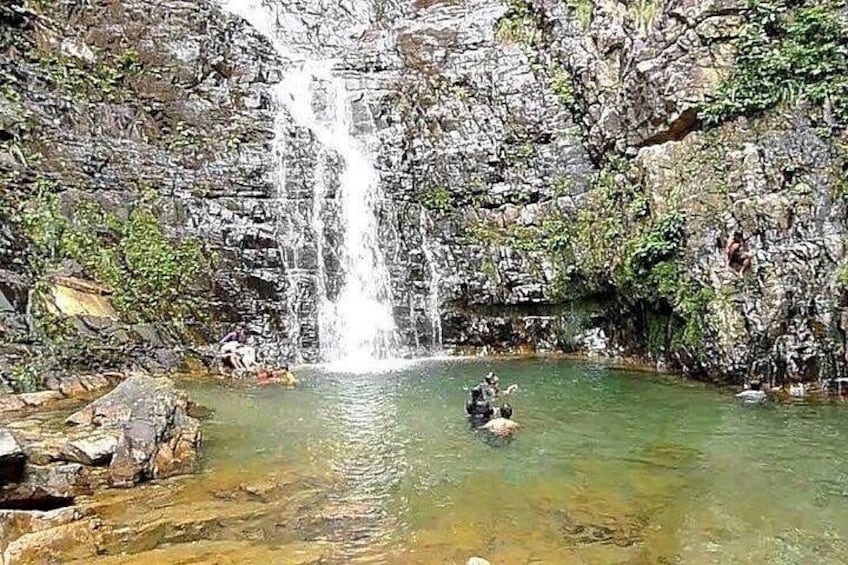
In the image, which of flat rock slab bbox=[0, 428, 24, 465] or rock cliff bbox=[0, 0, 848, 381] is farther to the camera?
rock cliff bbox=[0, 0, 848, 381]

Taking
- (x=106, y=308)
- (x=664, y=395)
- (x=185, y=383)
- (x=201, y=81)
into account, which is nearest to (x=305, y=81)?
(x=201, y=81)

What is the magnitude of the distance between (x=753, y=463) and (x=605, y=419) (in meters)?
3.02

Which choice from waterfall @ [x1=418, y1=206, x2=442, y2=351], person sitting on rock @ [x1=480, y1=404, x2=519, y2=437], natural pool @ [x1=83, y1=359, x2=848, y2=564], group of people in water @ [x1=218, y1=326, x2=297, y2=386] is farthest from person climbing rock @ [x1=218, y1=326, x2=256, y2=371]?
person sitting on rock @ [x1=480, y1=404, x2=519, y2=437]

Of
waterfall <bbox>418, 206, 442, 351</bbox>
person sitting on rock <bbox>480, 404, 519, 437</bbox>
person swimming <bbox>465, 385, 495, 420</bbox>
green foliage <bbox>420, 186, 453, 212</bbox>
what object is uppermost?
green foliage <bbox>420, 186, 453, 212</bbox>

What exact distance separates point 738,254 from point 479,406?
7.58 m

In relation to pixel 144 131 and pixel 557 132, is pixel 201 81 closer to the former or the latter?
pixel 144 131

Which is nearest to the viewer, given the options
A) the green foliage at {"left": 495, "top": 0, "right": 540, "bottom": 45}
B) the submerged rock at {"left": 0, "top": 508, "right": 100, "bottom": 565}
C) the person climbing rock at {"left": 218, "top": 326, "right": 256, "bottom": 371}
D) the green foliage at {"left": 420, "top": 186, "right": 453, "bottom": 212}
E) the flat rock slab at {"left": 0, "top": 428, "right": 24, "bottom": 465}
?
the submerged rock at {"left": 0, "top": 508, "right": 100, "bottom": 565}

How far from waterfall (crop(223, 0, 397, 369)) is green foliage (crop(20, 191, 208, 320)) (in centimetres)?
304

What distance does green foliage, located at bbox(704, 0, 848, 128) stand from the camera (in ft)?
53.7

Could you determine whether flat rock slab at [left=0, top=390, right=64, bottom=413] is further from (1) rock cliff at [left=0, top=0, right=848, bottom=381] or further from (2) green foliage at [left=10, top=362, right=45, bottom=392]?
(1) rock cliff at [left=0, top=0, right=848, bottom=381]

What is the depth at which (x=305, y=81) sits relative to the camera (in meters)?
25.3

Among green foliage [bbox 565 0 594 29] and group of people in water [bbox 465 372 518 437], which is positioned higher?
green foliage [bbox 565 0 594 29]

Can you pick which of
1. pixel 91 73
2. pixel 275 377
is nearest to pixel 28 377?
pixel 275 377

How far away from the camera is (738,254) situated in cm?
1552
